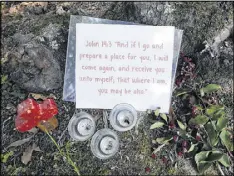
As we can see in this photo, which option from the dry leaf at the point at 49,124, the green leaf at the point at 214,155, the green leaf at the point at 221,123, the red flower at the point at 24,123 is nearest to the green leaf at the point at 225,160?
the green leaf at the point at 214,155

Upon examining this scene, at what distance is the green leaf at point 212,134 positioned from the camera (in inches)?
87.9

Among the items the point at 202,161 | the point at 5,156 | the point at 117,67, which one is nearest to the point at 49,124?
the point at 5,156

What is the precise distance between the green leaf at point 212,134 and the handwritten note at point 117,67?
0.78 ft

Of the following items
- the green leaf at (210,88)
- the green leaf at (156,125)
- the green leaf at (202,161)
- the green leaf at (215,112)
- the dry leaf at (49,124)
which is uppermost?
the green leaf at (210,88)

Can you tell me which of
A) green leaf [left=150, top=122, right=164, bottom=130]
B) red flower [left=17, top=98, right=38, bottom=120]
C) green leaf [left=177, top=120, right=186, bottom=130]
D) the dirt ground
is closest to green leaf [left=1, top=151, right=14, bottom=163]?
the dirt ground

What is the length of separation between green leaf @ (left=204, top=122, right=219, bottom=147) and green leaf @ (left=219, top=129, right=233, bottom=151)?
4cm

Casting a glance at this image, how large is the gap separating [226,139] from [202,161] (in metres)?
0.17

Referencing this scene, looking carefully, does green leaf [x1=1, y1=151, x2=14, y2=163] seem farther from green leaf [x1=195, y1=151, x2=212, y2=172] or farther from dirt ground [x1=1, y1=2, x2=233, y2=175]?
green leaf [x1=195, y1=151, x2=212, y2=172]

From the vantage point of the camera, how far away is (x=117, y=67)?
2367 millimetres

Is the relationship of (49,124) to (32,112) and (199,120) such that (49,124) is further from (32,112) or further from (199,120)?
(199,120)

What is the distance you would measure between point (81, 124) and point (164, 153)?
46 centimetres

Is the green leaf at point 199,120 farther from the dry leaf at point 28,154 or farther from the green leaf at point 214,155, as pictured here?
the dry leaf at point 28,154

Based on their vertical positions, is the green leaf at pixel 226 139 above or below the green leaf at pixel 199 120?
below

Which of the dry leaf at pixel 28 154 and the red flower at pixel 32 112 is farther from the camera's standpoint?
the dry leaf at pixel 28 154
